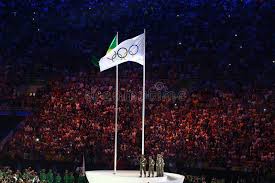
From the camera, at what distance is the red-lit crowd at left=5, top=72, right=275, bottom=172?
27.2 meters

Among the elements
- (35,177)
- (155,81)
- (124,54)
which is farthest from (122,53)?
(155,81)

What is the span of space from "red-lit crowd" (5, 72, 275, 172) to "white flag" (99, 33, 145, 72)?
8.31 m

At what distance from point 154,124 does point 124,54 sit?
11.0 metres

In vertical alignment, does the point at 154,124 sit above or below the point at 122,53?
below

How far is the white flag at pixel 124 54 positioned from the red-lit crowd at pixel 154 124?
831cm

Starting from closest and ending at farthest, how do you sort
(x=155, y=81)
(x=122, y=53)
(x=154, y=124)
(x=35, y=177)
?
1. (x=122, y=53)
2. (x=35, y=177)
3. (x=154, y=124)
4. (x=155, y=81)

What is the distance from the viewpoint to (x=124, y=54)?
19500mm

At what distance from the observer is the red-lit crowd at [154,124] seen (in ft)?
89.3

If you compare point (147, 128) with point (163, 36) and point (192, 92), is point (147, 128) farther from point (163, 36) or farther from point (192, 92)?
point (163, 36)

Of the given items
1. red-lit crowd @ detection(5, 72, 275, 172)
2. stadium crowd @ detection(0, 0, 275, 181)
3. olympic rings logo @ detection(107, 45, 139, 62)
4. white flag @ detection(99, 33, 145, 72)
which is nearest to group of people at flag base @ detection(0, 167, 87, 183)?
stadium crowd @ detection(0, 0, 275, 181)

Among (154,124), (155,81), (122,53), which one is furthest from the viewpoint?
(155,81)

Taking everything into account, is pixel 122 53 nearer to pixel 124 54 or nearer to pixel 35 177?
pixel 124 54

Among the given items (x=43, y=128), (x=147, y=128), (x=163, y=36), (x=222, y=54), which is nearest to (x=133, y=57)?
(x=147, y=128)

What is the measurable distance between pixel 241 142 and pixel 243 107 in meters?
2.58
